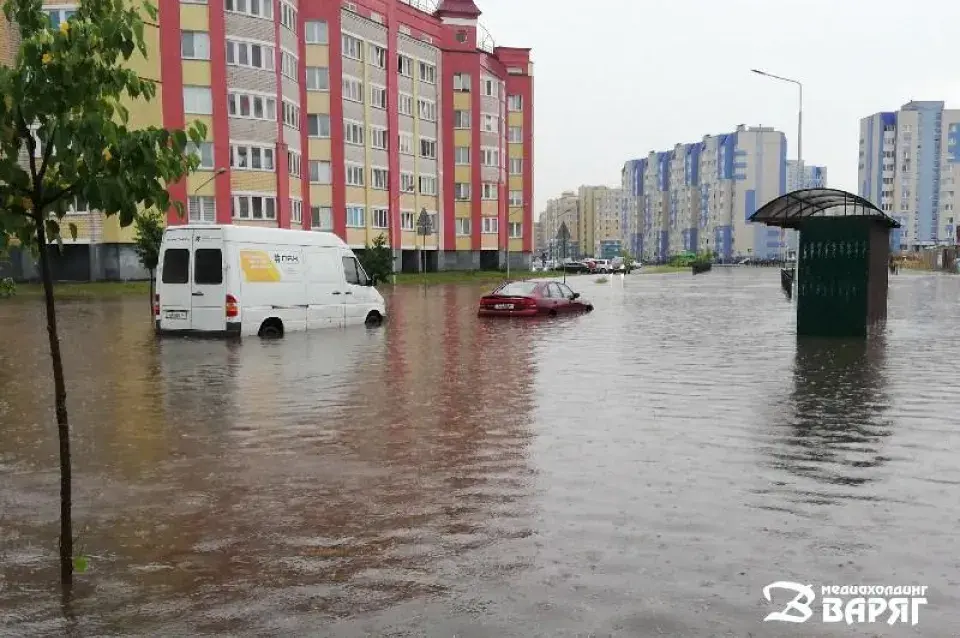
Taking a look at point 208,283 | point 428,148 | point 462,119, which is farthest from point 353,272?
point 462,119

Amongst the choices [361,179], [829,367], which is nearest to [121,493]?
[829,367]

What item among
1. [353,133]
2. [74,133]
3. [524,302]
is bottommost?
[524,302]

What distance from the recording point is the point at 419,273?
6875cm

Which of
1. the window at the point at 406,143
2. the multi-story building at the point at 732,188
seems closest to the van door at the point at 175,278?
the window at the point at 406,143

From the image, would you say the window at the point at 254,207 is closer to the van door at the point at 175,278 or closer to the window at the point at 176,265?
the van door at the point at 175,278

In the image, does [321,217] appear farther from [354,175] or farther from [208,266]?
[208,266]

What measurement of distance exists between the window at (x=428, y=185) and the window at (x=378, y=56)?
10131 mm

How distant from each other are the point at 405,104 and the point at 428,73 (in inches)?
188

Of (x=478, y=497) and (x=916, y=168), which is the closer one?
(x=478, y=497)

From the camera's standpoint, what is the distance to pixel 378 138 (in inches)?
2547

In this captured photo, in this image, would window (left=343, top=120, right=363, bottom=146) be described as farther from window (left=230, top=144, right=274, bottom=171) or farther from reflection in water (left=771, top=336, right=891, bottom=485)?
reflection in water (left=771, top=336, right=891, bottom=485)

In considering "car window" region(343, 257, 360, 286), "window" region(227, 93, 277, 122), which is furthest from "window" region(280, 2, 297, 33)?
"car window" region(343, 257, 360, 286)

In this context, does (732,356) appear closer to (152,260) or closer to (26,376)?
(26,376)

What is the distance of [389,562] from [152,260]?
31.1 metres
